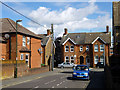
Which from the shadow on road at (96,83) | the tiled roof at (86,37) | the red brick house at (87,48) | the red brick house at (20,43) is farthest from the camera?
the tiled roof at (86,37)

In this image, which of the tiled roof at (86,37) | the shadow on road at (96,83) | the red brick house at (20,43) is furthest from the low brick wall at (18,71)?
the tiled roof at (86,37)

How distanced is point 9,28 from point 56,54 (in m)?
27.5

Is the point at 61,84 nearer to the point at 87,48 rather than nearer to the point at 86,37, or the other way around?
the point at 87,48

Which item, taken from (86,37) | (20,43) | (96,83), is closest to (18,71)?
(20,43)

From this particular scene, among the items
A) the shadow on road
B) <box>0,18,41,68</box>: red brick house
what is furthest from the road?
<box>0,18,41,68</box>: red brick house

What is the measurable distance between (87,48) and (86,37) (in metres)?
3.58

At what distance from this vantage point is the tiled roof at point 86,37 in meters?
47.3

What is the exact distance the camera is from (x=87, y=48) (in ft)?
156

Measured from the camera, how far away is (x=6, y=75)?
63.1 ft

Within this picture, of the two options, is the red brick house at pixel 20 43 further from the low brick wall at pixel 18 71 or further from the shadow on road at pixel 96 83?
the shadow on road at pixel 96 83

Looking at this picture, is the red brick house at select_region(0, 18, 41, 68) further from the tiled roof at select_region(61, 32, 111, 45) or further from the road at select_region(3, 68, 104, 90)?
the tiled roof at select_region(61, 32, 111, 45)

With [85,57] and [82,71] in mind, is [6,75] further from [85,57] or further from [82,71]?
[85,57]

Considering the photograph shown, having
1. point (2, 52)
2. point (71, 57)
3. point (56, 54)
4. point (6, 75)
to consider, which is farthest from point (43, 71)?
point (56, 54)

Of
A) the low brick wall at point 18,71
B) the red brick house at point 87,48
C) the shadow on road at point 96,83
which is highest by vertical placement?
the red brick house at point 87,48
